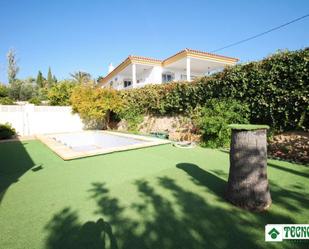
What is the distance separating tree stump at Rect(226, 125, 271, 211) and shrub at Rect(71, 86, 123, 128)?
14215mm

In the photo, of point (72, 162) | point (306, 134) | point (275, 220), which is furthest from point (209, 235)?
point (306, 134)

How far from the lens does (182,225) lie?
9.77 ft

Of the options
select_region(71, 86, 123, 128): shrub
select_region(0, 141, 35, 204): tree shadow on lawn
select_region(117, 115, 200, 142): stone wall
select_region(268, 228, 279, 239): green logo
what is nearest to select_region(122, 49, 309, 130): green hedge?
select_region(117, 115, 200, 142): stone wall

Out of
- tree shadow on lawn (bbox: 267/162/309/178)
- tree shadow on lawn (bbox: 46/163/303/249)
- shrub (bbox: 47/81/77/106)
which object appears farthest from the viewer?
shrub (bbox: 47/81/77/106)

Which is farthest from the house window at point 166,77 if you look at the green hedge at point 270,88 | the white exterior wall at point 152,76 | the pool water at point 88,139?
the green hedge at point 270,88

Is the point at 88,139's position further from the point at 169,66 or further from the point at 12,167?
the point at 169,66

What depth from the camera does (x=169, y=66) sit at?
19.9m

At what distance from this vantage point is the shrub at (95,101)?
53.5 feet

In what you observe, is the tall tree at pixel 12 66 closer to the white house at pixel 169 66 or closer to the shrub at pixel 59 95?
the shrub at pixel 59 95

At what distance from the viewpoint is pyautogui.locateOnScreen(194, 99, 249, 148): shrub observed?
8398 millimetres

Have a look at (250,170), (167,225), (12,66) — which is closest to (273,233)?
(250,170)

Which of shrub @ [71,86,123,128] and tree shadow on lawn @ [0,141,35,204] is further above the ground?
shrub @ [71,86,123,128]

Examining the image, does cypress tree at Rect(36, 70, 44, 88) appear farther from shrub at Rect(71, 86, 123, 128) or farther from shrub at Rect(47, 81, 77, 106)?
shrub at Rect(71, 86, 123, 128)

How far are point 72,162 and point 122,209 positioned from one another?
391 centimetres
